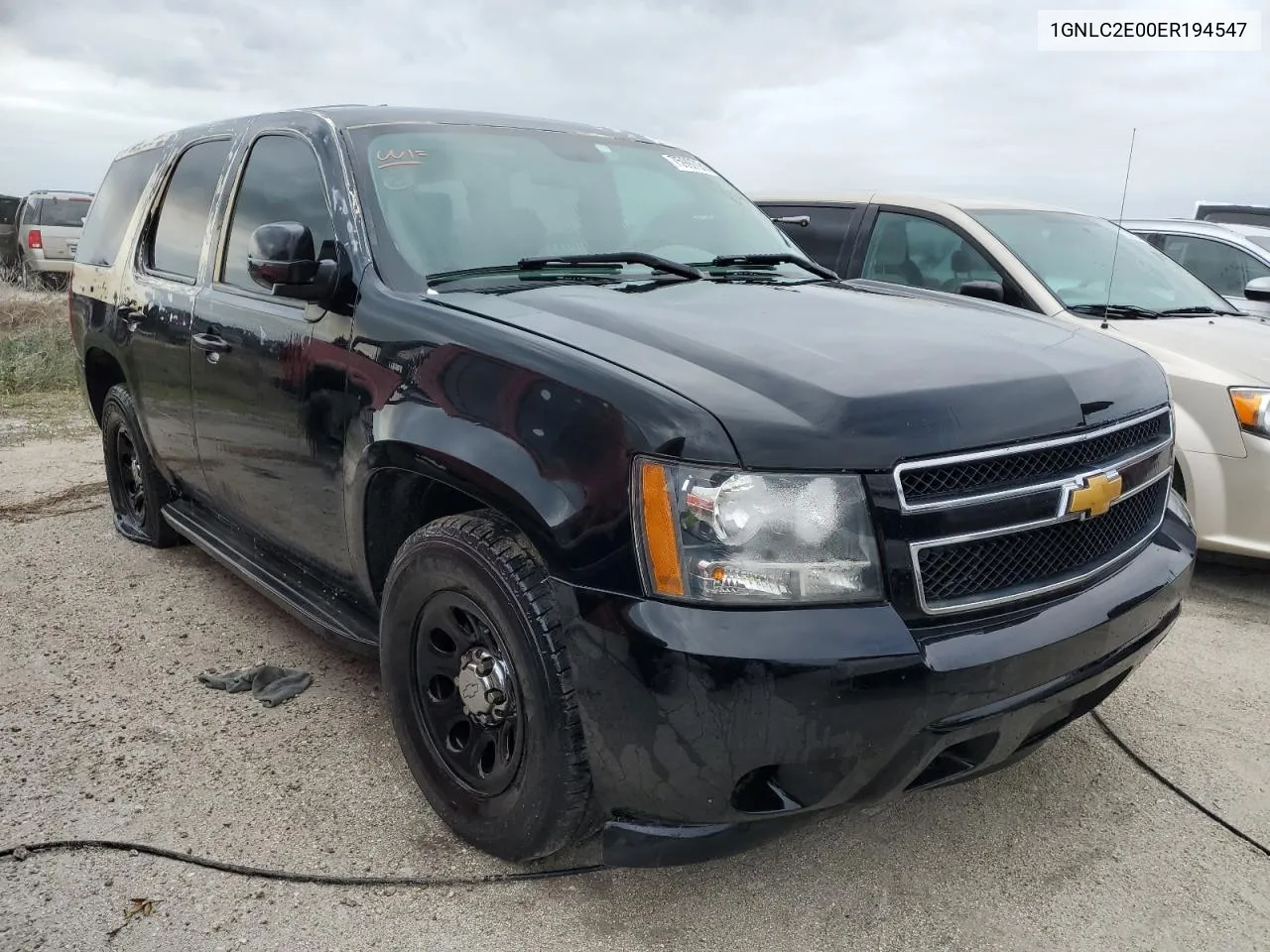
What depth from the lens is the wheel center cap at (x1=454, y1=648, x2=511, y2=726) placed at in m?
2.37

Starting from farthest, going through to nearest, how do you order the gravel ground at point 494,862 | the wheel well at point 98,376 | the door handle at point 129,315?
1. the wheel well at point 98,376
2. the door handle at point 129,315
3. the gravel ground at point 494,862

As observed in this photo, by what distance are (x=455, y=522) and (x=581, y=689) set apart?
21.3 inches

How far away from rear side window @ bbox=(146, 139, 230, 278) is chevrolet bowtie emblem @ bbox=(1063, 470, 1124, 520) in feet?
9.91

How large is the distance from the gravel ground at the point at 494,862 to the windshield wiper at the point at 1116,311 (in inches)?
70.3

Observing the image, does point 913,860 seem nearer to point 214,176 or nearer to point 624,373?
point 624,373

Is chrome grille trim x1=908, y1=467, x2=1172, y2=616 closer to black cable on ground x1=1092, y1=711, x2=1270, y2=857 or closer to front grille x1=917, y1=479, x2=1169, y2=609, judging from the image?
front grille x1=917, y1=479, x2=1169, y2=609

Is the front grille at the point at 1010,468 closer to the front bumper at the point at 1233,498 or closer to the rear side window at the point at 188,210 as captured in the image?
the front bumper at the point at 1233,498

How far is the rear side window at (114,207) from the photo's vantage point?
4547 mm

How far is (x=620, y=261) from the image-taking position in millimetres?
3082

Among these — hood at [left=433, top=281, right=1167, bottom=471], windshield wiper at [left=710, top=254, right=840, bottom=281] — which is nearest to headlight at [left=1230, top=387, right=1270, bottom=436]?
hood at [left=433, top=281, right=1167, bottom=471]

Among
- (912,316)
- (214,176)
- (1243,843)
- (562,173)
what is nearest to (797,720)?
(912,316)

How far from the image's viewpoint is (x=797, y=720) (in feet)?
6.35

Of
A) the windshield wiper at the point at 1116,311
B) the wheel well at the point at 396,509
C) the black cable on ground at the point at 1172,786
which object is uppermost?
the wheel well at the point at 396,509

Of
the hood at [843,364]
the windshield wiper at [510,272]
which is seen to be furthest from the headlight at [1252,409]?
the windshield wiper at [510,272]
